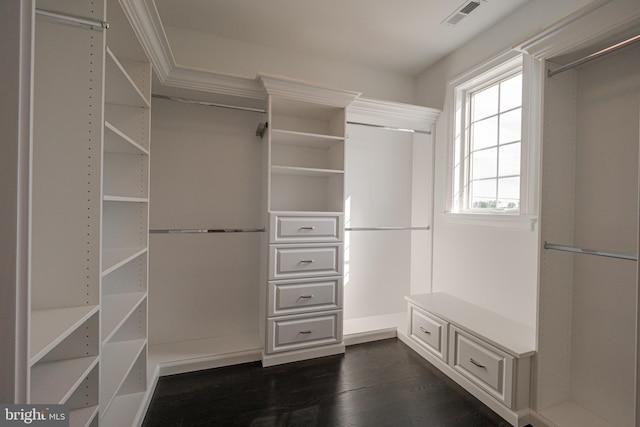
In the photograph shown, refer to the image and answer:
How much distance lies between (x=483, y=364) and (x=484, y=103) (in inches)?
80.1

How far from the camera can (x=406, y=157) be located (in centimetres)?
300

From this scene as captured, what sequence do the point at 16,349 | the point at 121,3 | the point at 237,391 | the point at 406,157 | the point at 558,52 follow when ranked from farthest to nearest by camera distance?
the point at 406,157 → the point at 237,391 → the point at 558,52 → the point at 121,3 → the point at 16,349

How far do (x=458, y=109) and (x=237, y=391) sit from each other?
2869 millimetres

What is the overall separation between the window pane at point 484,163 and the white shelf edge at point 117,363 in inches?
109

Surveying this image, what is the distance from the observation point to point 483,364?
1.77 m

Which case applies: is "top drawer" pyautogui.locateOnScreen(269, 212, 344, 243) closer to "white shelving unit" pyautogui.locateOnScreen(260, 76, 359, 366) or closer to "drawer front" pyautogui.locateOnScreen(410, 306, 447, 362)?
"white shelving unit" pyautogui.locateOnScreen(260, 76, 359, 366)

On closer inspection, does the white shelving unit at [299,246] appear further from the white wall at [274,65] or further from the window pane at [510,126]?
the window pane at [510,126]

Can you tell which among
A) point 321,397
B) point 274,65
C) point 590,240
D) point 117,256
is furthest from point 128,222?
point 590,240

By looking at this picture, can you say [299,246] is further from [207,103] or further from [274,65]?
[274,65]

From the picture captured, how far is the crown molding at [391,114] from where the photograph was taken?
252cm

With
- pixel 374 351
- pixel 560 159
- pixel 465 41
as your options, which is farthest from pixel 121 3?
pixel 374 351

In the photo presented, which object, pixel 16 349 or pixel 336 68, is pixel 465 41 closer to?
pixel 336 68

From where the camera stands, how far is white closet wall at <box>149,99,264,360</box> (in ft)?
7.39

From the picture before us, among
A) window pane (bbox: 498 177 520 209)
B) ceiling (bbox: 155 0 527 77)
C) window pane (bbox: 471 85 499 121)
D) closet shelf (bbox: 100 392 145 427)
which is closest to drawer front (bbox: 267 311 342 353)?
closet shelf (bbox: 100 392 145 427)
